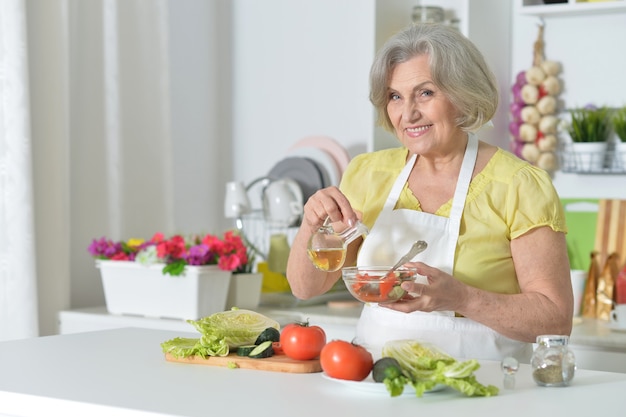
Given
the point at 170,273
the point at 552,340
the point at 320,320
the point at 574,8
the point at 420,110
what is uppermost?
the point at 574,8

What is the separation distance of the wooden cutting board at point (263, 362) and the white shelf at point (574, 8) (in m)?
1.77

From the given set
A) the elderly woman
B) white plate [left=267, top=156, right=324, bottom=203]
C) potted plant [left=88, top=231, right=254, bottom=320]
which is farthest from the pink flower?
the elderly woman

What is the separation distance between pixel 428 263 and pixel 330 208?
0.25 meters

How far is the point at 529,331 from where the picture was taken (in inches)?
76.6

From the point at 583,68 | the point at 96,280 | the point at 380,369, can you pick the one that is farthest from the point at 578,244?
the point at 380,369

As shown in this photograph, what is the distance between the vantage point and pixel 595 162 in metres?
3.16

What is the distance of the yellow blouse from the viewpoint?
79.7 inches

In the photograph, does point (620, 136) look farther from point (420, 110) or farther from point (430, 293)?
point (430, 293)

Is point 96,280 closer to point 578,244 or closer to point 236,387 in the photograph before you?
point 578,244

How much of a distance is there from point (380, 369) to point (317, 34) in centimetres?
238

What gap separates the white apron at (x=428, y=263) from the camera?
1998 millimetres

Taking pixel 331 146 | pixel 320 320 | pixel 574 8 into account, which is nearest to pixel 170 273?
pixel 320 320

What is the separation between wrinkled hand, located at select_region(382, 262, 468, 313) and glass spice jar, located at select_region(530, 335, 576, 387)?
0.25m

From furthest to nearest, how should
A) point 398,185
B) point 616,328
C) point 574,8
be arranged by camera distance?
point 574,8
point 616,328
point 398,185
